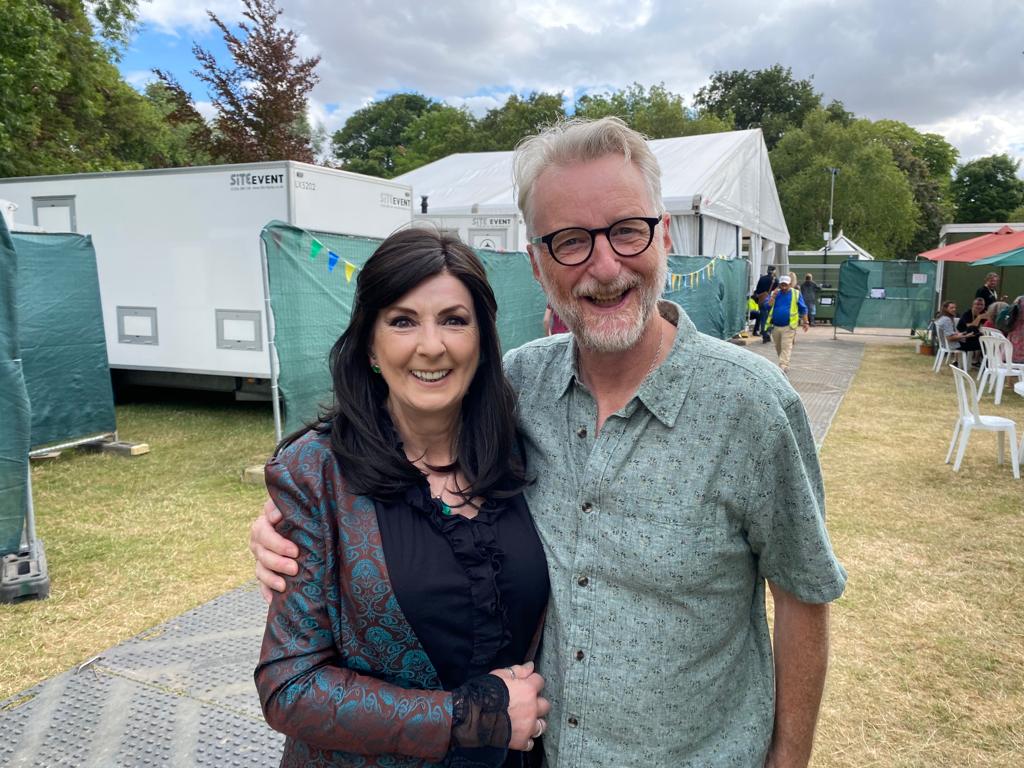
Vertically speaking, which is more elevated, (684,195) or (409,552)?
(684,195)

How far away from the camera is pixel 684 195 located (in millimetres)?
14711

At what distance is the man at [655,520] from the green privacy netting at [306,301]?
433cm

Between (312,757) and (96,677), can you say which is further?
(96,677)

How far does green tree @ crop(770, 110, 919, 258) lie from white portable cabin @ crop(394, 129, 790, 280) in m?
20.1

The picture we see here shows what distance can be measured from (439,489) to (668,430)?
520 millimetres

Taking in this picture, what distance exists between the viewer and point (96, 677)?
3412 millimetres

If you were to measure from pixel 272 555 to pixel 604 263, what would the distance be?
885mm

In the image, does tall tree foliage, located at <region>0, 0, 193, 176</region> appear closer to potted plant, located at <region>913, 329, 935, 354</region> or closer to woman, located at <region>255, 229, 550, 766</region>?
woman, located at <region>255, 229, 550, 766</region>

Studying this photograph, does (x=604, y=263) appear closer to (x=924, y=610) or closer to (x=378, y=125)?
(x=924, y=610)

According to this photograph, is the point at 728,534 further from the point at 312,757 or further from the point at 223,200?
the point at 223,200

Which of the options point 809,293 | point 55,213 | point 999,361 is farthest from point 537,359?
point 809,293

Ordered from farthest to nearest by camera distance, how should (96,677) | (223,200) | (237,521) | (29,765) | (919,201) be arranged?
(919,201)
(223,200)
(237,521)
(96,677)
(29,765)

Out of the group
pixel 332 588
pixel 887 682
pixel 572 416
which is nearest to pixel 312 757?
pixel 332 588

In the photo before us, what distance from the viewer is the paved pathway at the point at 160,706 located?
2885 mm
